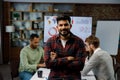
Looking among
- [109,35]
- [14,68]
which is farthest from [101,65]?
[109,35]

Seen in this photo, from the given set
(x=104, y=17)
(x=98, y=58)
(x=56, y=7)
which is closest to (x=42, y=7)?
(x=56, y=7)

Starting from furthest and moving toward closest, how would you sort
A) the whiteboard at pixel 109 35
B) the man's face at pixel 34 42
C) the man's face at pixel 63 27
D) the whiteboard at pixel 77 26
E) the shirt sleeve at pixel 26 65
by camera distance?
the whiteboard at pixel 77 26, the whiteboard at pixel 109 35, the man's face at pixel 34 42, the shirt sleeve at pixel 26 65, the man's face at pixel 63 27

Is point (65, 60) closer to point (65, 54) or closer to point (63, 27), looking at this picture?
point (65, 54)

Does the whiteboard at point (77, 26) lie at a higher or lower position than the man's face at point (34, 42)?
higher

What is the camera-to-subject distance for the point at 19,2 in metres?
8.35

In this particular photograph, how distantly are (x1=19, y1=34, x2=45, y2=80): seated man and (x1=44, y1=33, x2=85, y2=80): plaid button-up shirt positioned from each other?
133 centimetres

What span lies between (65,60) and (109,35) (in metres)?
3.24

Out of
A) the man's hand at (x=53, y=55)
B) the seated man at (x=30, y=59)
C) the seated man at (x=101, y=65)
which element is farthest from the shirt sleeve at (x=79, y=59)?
the seated man at (x=30, y=59)

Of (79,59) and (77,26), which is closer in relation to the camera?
(79,59)

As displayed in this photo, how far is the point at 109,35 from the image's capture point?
5.67m

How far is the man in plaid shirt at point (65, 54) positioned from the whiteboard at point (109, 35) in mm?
3042

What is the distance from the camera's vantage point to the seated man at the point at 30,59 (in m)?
3.96

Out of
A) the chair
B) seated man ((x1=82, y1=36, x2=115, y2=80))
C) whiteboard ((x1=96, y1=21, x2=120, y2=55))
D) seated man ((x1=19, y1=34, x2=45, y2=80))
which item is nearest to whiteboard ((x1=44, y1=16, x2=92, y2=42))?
whiteboard ((x1=96, y1=21, x2=120, y2=55))

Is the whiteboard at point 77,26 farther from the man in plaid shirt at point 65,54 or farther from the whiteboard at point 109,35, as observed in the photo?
the man in plaid shirt at point 65,54
